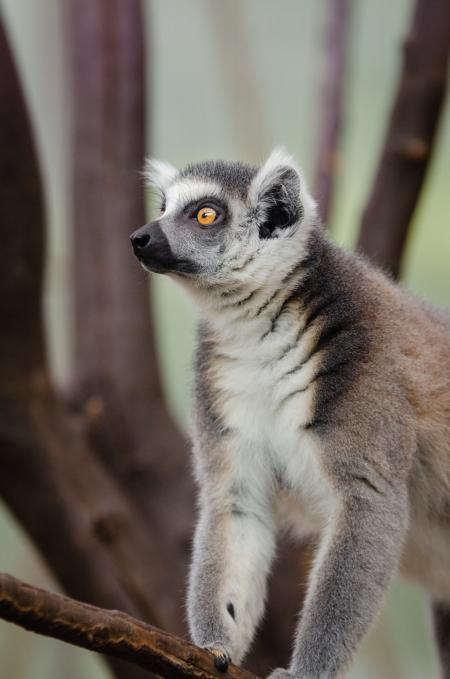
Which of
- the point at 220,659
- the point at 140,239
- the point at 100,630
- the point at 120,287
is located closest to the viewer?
the point at 100,630

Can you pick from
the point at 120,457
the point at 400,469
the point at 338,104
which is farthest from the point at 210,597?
the point at 338,104

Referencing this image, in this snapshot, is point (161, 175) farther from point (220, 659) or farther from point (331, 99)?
point (331, 99)

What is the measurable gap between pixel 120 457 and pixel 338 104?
236 cm

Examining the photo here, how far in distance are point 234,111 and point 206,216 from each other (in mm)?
6029

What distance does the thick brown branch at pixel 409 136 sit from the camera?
4750 millimetres

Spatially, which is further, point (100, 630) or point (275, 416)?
point (275, 416)

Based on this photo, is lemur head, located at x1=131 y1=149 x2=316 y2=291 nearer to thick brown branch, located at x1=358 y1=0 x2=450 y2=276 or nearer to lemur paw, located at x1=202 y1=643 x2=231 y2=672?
lemur paw, located at x1=202 y1=643 x2=231 y2=672

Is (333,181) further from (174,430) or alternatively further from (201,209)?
(201,209)

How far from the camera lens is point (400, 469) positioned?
301cm

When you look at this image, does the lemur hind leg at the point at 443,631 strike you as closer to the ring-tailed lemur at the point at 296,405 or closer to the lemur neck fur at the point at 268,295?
the ring-tailed lemur at the point at 296,405

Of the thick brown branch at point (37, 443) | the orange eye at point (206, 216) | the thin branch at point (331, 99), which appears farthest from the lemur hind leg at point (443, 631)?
the thin branch at point (331, 99)

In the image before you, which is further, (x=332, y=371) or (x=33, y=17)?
(x=33, y=17)

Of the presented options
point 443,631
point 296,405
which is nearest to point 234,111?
point 443,631

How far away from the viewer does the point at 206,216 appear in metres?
3.31
